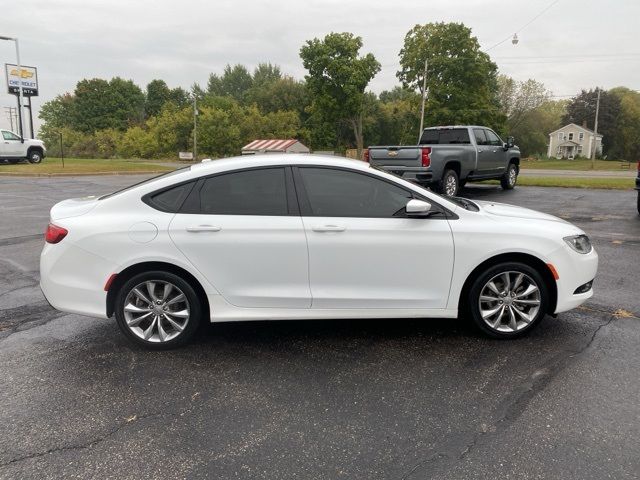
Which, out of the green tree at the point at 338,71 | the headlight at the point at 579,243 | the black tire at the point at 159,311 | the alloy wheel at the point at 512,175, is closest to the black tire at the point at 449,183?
the alloy wheel at the point at 512,175

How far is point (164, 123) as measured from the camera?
57.7 metres

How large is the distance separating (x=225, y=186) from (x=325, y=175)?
2.74 feet

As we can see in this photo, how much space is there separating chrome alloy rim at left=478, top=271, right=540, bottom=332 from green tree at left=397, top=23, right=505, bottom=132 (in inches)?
1621

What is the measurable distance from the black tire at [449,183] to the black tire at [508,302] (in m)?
8.84

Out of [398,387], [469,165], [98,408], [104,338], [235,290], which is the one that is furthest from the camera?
[469,165]

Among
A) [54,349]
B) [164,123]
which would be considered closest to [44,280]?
[54,349]

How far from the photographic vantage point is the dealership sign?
32.1 meters

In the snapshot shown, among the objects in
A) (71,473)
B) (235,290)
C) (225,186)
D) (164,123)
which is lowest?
(71,473)

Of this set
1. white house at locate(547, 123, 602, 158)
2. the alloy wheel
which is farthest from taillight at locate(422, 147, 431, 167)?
white house at locate(547, 123, 602, 158)

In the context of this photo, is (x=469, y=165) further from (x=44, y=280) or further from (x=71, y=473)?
(x=71, y=473)

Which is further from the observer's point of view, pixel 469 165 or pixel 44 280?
pixel 469 165

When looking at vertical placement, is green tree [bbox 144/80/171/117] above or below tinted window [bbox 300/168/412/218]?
above

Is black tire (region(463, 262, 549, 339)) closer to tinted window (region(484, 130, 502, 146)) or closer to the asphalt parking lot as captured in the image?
the asphalt parking lot

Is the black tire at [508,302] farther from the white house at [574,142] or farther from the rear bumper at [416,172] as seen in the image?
the white house at [574,142]
